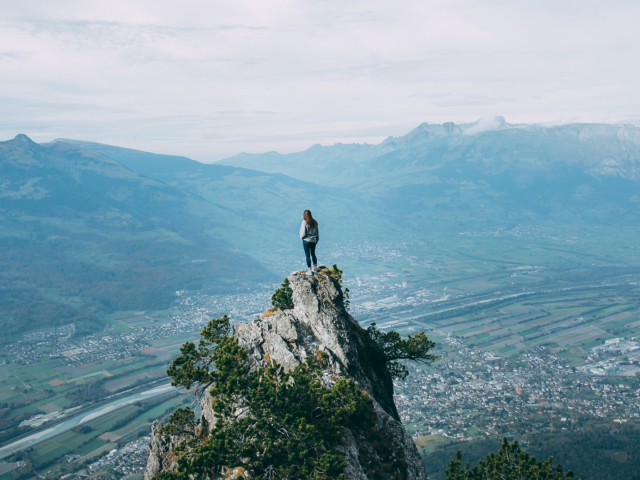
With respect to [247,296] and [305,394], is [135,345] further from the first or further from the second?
[305,394]

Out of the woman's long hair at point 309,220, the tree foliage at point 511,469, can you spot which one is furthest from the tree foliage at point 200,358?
the tree foliage at point 511,469

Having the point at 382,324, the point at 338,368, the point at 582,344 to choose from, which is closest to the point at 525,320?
the point at 582,344

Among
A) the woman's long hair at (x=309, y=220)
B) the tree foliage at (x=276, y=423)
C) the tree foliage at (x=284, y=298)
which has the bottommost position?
the tree foliage at (x=276, y=423)

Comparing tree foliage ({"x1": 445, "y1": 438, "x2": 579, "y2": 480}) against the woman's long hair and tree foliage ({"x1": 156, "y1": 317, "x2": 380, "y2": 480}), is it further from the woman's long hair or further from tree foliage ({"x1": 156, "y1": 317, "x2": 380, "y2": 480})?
the woman's long hair

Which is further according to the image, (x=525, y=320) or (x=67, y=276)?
(x=67, y=276)

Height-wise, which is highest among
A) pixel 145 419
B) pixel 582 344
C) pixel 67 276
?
pixel 67 276

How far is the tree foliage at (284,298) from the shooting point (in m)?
22.5

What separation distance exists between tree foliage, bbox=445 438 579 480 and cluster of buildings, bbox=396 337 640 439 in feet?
166

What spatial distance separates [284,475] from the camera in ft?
48.9

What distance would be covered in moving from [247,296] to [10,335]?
7072cm

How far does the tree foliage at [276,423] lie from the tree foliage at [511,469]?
520cm

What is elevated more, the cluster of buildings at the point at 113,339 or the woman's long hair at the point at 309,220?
the woman's long hair at the point at 309,220

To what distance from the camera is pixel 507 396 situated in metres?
83.1

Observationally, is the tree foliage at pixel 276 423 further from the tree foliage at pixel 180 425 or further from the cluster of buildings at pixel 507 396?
the cluster of buildings at pixel 507 396
